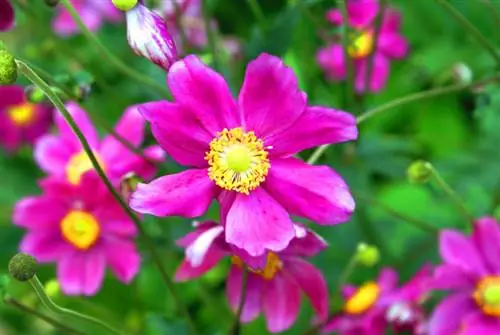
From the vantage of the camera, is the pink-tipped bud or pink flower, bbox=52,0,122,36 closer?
the pink-tipped bud

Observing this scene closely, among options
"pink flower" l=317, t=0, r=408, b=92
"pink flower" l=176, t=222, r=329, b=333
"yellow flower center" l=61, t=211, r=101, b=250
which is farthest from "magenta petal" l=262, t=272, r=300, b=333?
"pink flower" l=317, t=0, r=408, b=92

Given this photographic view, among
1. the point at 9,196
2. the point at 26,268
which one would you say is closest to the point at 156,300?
the point at 9,196

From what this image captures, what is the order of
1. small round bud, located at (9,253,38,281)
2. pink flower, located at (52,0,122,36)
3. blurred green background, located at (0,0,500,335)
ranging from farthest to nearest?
pink flower, located at (52,0,122,36) → blurred green background, located at (0,0,500,335) → small round bud, located at (9,253,38,281)

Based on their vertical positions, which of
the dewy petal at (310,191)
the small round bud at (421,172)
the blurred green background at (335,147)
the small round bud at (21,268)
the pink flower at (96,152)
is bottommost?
the blurred green background at (335,147)

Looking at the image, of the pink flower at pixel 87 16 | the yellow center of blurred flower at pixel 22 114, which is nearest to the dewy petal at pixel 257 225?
the yellow center of blurred flower at pixel 22 114

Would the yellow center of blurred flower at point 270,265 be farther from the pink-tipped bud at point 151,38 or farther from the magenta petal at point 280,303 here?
the pink-tipped bud at point 151,38

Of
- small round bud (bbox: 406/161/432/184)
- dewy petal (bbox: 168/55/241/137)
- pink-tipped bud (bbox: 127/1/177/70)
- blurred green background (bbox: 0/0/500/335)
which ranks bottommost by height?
blurred green background (bbox: 0/0/500/335)

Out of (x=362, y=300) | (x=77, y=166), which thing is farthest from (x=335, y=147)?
(x=77, y=166)

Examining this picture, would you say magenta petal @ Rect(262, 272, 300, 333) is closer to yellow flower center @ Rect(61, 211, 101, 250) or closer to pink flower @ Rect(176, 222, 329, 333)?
pink flower @ Rect(176, 222, 329, 333)
